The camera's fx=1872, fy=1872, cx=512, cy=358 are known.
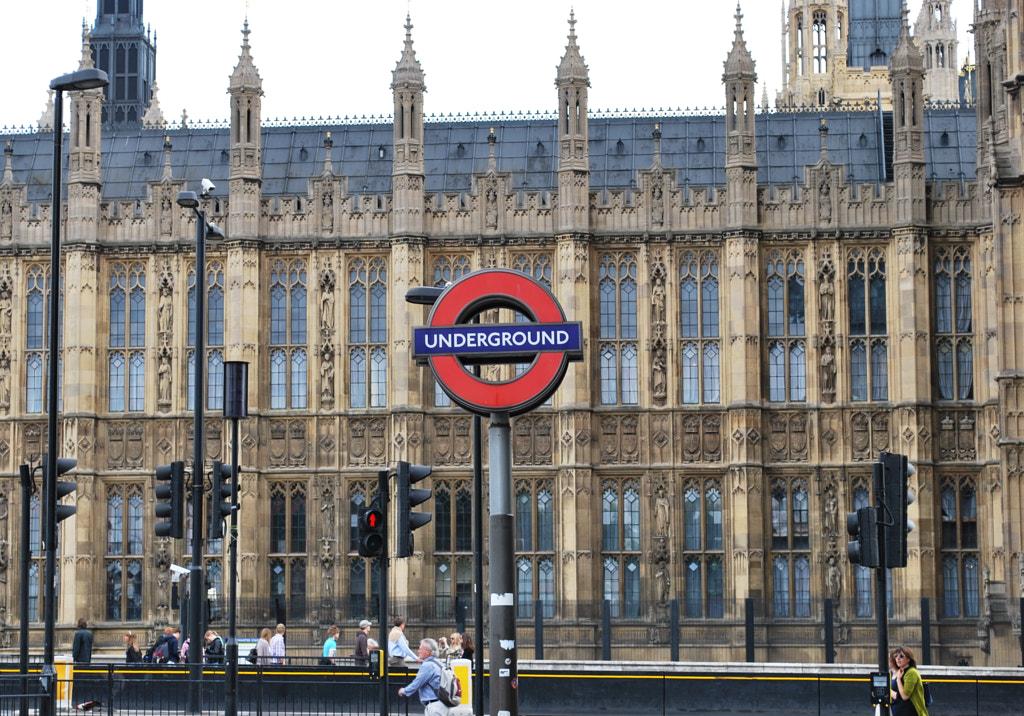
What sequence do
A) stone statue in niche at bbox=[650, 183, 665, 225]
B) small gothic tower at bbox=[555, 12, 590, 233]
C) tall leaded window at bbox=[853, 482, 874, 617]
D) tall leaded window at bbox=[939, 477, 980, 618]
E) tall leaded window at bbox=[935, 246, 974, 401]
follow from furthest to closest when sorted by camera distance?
stone statue in niche at bbox=[650, 183, 665, 225] → small gothic tower at bbox=[555, 12, 590, 233] → tall leaded window at bbox=[935, 246, 974, 401] → tall leaded window at bbox=[853, 482, 874, 617] → tall leaded window at bbox=[939, 477, 980, 618]

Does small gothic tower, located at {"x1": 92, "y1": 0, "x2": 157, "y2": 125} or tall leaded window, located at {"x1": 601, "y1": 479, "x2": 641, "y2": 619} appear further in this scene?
small gothic tower, located at {"x1": 92, "y1": 0, "x2": 157, "y2": 125}

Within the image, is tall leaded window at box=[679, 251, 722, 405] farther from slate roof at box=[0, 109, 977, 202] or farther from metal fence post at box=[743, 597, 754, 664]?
→ metal fence post at box=[743, 597, 754, 664]

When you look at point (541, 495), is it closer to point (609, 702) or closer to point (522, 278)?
point (609, 702)

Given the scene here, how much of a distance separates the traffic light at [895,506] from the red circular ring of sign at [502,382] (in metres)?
4.82

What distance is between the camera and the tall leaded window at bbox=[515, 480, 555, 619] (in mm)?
44812

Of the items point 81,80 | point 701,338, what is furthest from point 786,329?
point 81,80

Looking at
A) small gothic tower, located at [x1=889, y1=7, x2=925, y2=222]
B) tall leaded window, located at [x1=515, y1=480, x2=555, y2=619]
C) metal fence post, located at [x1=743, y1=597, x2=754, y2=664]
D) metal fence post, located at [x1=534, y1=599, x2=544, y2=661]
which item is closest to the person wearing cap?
metal fence post, located at [x1=534, y1=599, x2=544, y2=661]

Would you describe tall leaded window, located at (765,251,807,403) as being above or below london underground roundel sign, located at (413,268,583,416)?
above

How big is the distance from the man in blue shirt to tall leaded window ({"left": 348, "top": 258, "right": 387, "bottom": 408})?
78.4 feet

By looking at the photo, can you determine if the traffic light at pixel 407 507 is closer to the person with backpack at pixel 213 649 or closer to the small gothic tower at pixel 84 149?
the person with backpack at pixel 213 649

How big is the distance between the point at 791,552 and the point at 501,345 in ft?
87.9

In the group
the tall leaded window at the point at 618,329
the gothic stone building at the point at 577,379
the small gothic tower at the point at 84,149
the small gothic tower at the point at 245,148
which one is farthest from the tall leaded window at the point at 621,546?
the small gothic tower at the point at 84,149

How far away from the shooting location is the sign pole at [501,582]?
1873 centimetres

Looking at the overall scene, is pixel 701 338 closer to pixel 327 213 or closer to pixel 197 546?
pixel 327 213
